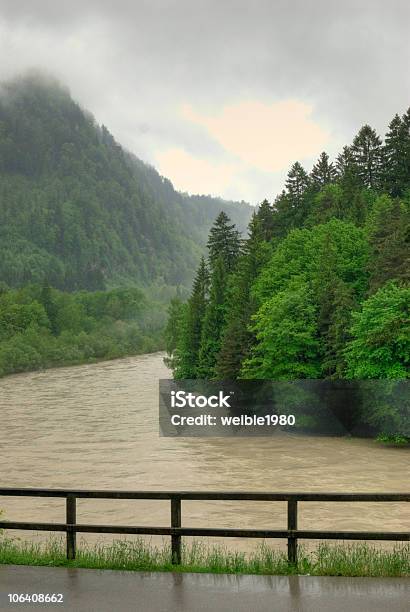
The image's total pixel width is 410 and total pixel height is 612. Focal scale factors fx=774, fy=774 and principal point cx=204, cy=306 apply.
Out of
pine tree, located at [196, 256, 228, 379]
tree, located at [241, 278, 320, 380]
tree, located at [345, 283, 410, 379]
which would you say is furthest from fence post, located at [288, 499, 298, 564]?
pine tree, located at [196, 256, 228, 379]

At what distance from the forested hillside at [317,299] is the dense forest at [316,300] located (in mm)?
110

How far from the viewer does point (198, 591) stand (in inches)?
415

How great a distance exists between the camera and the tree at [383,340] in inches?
2292

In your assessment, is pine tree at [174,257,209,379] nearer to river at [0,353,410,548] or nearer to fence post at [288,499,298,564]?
river at [0,353,410,548]

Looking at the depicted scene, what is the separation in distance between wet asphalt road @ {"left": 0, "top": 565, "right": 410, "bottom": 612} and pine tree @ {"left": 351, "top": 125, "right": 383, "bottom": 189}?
12334 centimetres

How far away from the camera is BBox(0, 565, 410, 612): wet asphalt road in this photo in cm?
992

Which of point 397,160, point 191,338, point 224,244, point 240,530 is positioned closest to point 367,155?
point 397,160

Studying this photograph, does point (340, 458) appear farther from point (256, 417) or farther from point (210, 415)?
point (210, 415)

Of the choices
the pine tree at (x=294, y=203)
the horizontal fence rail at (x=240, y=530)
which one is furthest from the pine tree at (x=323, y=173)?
the horizontal fence rail at (x=240, y=530)

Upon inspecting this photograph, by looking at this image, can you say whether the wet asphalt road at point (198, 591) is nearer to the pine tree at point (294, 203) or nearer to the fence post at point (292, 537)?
the fence post at point (292, 537)

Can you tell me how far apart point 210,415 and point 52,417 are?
58.9 feet

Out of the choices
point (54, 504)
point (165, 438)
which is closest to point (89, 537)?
point (54, 504)

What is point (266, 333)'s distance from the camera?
69750 millimetres

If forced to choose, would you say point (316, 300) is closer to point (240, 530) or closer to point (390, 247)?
point (390, 247)
